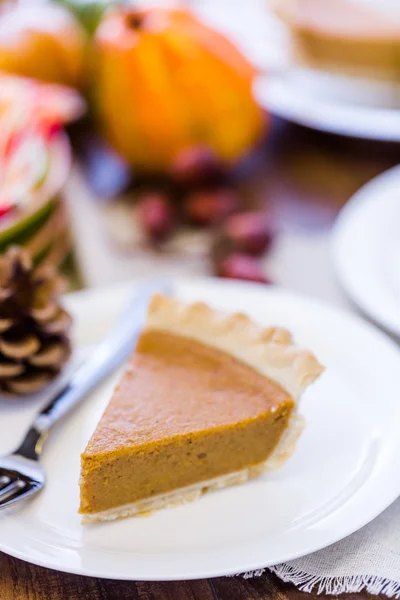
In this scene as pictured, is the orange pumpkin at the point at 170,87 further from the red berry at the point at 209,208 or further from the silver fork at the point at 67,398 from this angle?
the silver fork at the point at 67,398

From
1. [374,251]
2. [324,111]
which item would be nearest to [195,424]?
[374,251]

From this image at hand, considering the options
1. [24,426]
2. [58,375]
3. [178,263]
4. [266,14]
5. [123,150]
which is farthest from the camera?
[266,14]

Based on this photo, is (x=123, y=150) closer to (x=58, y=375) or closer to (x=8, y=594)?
(x=58, y=375)

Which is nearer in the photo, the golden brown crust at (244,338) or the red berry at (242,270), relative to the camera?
the golden brown crust at (244,338)

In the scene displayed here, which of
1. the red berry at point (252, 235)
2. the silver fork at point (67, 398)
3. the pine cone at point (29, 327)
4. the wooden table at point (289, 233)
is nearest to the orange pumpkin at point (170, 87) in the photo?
the wooden table at point (289, 233)

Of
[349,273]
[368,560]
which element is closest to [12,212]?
[349,273]
